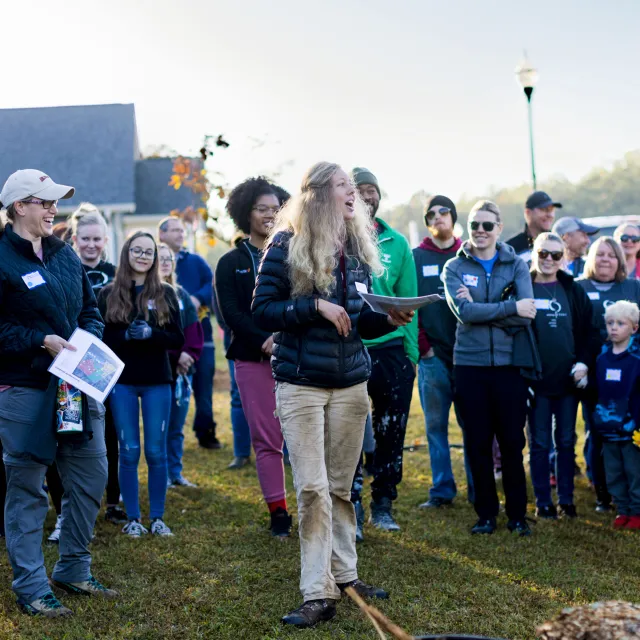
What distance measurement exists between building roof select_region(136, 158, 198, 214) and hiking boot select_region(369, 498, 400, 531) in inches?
563

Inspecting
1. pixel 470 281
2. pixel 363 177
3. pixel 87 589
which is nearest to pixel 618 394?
pixel 470 281

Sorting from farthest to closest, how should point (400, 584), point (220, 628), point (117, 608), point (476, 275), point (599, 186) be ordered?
point (599, 186) < point (476, 275) < point (400, 584) < point (117, 608) < point (220, 628)

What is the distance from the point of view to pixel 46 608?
482 cm

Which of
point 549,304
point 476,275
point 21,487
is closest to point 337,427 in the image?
point 21,487

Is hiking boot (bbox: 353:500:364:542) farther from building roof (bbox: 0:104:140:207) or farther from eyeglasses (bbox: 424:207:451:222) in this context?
building roof (bbox: 0:104:140:207)

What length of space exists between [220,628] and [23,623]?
1048 millimetres

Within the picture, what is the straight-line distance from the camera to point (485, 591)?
5.09 meters

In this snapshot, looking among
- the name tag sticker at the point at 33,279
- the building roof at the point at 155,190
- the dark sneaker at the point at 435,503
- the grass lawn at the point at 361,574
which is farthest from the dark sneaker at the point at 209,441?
the building roof at the point at 155,190

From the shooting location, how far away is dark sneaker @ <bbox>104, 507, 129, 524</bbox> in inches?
275

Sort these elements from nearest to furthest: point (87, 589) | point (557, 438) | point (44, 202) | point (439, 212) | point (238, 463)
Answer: point (44, 202) → point (87, 589) → point (557, 438) → point (439, 212) → point (238, 463)

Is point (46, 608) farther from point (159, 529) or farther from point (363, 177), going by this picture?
point (363, 177)

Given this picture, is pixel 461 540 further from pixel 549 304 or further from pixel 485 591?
pixel 549 304

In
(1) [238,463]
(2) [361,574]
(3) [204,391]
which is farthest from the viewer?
(3) [204,391]

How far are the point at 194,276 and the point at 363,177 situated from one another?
360cm
